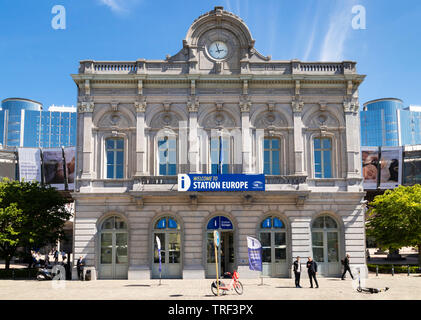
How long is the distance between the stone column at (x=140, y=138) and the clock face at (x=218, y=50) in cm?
568

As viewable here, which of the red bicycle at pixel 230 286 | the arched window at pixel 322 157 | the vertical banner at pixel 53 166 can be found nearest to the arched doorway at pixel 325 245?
the arched window at pixel 322 157

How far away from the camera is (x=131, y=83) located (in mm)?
28984

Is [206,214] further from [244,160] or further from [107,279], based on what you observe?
[107,279]

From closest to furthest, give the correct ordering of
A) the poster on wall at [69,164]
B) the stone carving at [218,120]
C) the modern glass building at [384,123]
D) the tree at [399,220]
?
1. the stone carving at [218,120]
2. the tree at [399,220]
3. the poster on wall at [69,164]
4. the modern glass building at [384,123]

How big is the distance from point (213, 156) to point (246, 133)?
267 centimetres

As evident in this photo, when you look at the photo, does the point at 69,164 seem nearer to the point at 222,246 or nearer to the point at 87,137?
the point at 87,137

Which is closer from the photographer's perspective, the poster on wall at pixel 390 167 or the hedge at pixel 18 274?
the hedge at pixel 18 274

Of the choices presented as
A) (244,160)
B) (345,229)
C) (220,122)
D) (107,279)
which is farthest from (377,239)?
(107,279)

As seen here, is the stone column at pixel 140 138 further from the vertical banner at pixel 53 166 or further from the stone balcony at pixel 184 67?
the vertical banner at pixel 53 166

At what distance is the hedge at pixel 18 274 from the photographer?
2898 centimetres

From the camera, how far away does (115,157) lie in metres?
28.8

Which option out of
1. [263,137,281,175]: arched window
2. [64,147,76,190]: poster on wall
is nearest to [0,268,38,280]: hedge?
[263,137,281,175]: arched window
